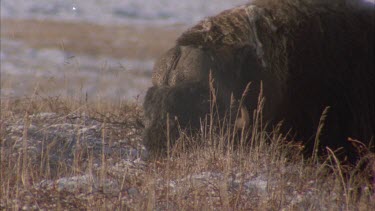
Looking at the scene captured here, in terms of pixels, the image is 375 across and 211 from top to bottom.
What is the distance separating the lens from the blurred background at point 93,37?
66.3ft

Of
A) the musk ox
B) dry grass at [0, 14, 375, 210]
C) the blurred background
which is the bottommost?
the blurred background

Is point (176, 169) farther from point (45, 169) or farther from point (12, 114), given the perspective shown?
point (12, 114)

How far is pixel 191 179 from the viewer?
22.4 ft

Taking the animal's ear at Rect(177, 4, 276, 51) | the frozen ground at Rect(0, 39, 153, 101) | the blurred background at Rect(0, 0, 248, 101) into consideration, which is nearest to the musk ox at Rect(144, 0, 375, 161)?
the animal's ear at Rect(177, 4, 276, 51)

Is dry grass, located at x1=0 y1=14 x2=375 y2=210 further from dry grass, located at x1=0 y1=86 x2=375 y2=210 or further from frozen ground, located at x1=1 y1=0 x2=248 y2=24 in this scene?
frozen ground, located at x1=1 y1=0 x2=248 y2=24

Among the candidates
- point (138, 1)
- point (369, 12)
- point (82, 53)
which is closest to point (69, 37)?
point (82, 53)

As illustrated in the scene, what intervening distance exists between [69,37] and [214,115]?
24.2 metres

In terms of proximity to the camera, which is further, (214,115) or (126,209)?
(214,115)

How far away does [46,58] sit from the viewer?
86.6 ft

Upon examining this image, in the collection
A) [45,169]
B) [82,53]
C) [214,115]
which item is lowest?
[82,53]

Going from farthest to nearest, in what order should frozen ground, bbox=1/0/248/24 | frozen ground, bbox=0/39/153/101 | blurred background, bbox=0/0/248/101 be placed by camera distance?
1. frozen ground, bbox=1/0/248/24
2. blurred background, bbox=0/0/248/101
3. frozen ground, bbox=0/39/153/101

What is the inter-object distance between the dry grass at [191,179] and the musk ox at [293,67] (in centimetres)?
34

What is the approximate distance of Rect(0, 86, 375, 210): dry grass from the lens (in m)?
6.41

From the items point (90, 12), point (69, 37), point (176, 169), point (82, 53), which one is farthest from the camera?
point (90, 12)
